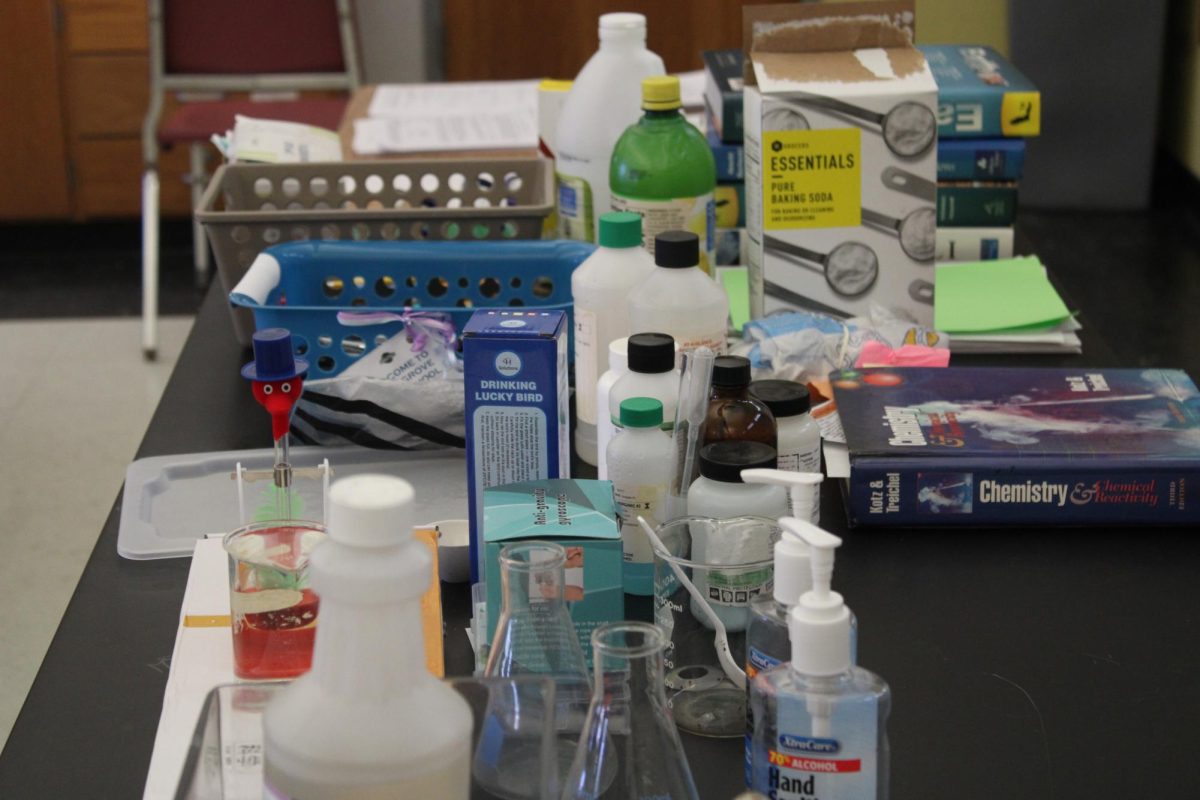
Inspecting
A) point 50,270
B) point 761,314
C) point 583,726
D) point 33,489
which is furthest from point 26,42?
point 583,726

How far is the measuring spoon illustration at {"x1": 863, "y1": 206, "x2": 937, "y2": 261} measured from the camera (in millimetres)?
1291

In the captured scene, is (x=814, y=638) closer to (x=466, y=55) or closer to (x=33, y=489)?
(x=33, y=489)

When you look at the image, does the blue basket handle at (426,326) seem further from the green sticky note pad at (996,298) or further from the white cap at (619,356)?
the green sticky note pad at (996,298)

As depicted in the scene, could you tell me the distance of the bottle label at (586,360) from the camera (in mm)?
1082

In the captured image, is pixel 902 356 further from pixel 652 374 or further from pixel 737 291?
pixel 652 374

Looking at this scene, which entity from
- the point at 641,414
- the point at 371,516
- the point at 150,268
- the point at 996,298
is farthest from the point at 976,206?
the point at 150,268

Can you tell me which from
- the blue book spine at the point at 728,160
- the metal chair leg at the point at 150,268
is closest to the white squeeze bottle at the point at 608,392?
the blue book spine at the point at 728,160

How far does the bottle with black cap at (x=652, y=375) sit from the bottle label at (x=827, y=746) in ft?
1.06

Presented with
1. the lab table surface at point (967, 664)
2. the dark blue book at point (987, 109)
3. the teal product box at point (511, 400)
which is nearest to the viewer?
the lab table surface at point (967, 664)

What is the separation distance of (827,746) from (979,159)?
42.5 inches

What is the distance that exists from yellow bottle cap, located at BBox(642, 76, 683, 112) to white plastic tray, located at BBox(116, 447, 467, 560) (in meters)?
0.36

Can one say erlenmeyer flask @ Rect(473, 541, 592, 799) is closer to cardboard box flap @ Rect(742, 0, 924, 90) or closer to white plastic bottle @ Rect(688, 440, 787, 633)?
white plastic bottle @ Rect(688, 440, 787, 633)

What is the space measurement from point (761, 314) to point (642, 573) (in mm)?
504

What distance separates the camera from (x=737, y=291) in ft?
4.88
